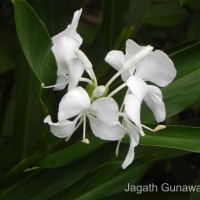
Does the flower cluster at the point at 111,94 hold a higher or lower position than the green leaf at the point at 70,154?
higher

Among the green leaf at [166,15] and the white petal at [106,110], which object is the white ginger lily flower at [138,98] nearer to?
the white petal at [106,110]

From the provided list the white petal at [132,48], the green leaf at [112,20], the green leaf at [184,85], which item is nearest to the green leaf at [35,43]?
the white petal at [132,48]

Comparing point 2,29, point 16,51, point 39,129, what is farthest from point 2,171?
point 2,29

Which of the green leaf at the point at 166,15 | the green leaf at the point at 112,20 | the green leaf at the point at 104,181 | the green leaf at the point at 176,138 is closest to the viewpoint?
the green leaf at the point at 176,138

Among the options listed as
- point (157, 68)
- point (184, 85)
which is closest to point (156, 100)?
point (157, 68)

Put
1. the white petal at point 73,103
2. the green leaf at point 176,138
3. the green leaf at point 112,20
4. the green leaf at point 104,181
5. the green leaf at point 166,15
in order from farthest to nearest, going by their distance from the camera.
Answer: the green leaf at point 166,15
the green leaf at point 112,20
the green leaf at point 104,181
the green leaf at point 176,138
the white petal at point 73,103

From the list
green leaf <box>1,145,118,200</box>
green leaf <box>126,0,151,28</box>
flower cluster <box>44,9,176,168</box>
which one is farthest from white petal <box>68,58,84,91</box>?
green leaf <box>126,0,151,28</box>

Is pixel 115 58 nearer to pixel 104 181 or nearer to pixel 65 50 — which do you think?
pixel 65 50
